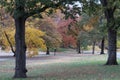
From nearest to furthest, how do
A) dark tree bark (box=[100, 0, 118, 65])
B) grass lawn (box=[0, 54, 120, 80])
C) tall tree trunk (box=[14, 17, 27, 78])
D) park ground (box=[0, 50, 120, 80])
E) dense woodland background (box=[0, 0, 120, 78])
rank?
grass lawn (box=[0, 54, 120, 80]) → park ground (box=[0, 50, 120, 80]) → dense woodland background (box=[0, 0, 120, 78]) → tall tree trunk (box=[14, 17, 27, 78]) → dark tree bark (box=[100, 0, 118, 65])

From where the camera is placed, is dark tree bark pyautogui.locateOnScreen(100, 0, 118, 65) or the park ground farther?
dark tree bark pyautogui.locateOnScreen(100, 0, 118, 65)

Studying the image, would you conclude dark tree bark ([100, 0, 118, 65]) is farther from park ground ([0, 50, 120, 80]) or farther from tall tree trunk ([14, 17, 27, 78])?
tall tree trunk ([14, 17, 27, 78])

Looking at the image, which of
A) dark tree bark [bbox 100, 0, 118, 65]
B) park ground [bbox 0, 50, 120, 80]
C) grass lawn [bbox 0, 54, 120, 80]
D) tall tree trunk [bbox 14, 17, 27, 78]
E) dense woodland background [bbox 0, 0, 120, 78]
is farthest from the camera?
dark tree bark [bbox 100, 0, 118, 65]

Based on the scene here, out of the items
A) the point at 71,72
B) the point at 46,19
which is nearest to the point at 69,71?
the point at 71,72

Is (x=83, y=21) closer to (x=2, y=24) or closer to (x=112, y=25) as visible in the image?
(x=2, y=24)

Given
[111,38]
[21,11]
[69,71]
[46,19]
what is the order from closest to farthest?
[21,11]
[69,71]
[111,38]
[46,19]

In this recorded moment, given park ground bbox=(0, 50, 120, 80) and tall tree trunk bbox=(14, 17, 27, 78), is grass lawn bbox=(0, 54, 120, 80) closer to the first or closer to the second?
park ground bbox=(0, 50, 120, 80)

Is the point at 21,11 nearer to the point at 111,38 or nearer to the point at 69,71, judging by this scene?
the point at 69,71

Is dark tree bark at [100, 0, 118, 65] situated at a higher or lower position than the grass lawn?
higher

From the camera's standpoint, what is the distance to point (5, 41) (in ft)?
157

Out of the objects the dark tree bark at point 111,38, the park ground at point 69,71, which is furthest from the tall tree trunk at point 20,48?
the dark tree bark at point 111,38

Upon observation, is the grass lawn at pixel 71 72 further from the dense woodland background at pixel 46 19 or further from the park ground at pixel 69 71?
the dense woodland background at pixel 46 19

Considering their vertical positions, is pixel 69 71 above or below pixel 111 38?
below

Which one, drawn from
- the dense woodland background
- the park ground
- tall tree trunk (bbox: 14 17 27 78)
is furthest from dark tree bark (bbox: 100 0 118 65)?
tall tree trunk (bbox: 14 17 27 78)
